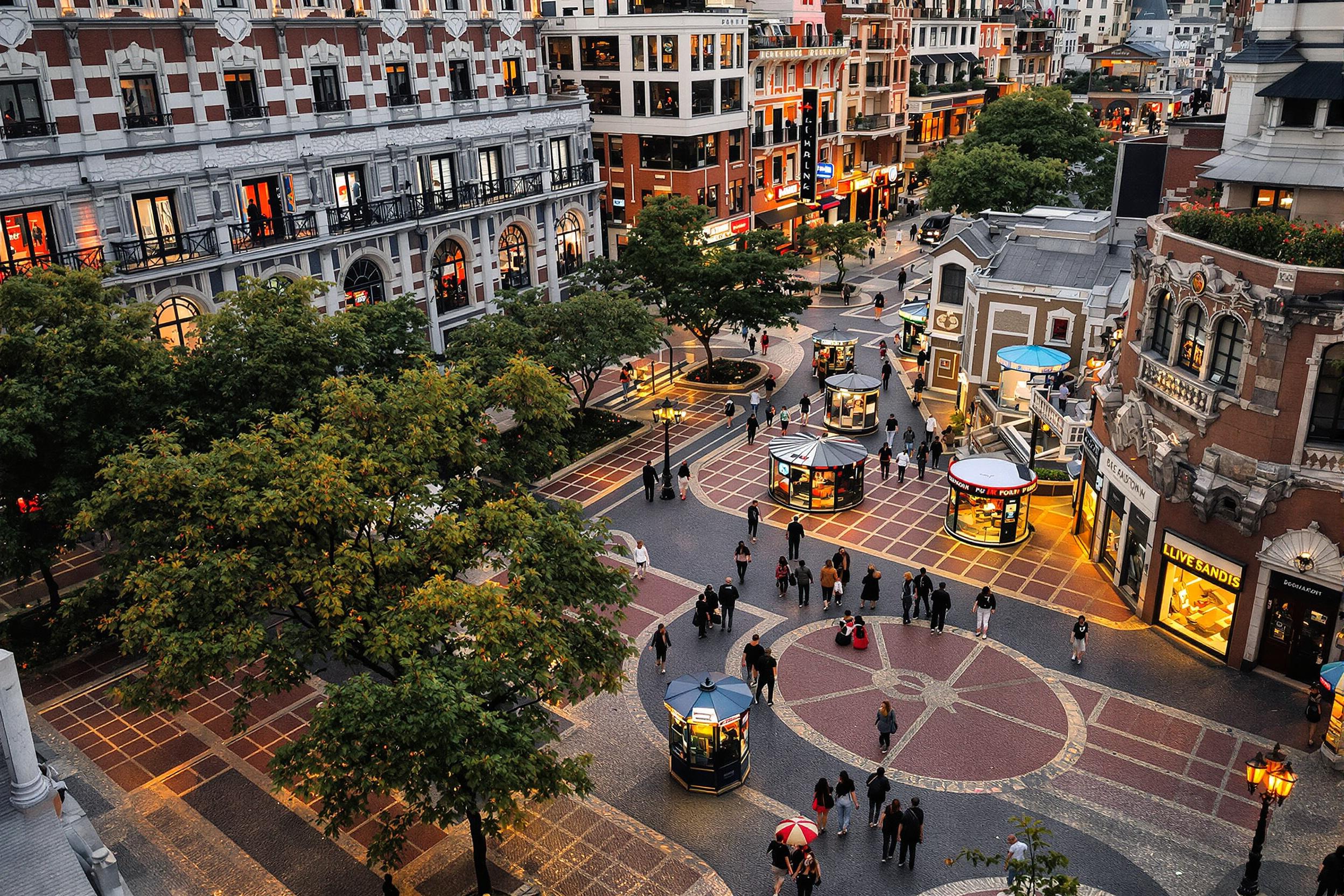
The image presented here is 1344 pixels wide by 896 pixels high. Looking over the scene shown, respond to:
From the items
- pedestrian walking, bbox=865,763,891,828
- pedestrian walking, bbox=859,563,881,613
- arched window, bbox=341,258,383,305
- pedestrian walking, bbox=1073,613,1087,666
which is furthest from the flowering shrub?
arched window, bbox=341,258,383,305

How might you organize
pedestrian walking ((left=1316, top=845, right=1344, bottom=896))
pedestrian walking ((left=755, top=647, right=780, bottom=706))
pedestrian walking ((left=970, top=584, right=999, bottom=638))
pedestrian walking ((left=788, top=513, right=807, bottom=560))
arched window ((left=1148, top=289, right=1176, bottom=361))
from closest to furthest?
pedestrian walking ((left=1316, top=845, right=1344, bottom=896))
pedestrian walking ((left=755, top=647, right=780, bottom=706))
arched window ((left=1148, top=289, right=1176, bottom=361))
pedestrian walking ((left=970, top=584, right=999, bottom=638))
pedestrian walking ((left=788, top=513, right=807, bottom=560))

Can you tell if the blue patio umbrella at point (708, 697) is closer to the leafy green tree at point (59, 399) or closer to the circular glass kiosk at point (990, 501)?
the circular glass kiosk at point (990, 501)

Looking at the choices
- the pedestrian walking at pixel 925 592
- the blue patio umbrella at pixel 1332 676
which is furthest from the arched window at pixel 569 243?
the blue patio umbrella at pixel 1332 676

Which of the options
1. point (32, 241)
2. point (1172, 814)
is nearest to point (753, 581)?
point (1172, 814)

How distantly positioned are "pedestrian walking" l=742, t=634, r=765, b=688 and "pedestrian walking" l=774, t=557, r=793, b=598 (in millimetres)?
3574

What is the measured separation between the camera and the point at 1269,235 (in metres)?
25.6

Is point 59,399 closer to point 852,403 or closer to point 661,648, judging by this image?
point 661,648

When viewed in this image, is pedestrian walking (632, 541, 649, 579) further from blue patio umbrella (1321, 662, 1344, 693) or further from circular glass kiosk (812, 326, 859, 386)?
circular glass kiosk (812, 326, 859, 386)

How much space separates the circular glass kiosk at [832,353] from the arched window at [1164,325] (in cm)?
2133

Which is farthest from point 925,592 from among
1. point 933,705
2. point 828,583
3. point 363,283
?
point 363,283

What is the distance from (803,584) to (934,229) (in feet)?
205

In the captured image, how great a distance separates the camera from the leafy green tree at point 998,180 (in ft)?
219

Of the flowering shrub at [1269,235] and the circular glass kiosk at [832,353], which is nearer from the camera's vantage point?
the flowering shrub at [1269,235]

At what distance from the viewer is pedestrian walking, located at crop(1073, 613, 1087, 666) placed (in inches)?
1078
